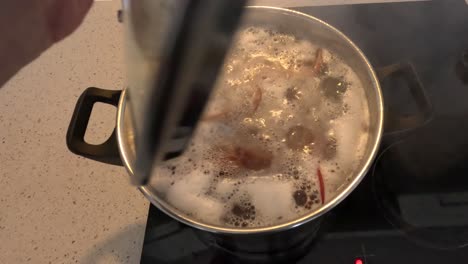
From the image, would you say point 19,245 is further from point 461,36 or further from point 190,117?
point 461,36

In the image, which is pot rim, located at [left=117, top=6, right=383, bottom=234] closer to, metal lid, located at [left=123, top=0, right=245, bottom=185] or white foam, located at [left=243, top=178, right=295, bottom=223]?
white foam, located at [left=243, top=178, right=295, bottom=223]

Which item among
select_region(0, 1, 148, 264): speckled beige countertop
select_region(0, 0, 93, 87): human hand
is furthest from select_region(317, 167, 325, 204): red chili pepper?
select_region(0, 0, 93, 87): human hand

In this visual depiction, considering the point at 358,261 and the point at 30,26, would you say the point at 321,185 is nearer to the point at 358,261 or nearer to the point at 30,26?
the point at 358,261

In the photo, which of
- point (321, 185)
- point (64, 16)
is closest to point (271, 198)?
point (321, 185)

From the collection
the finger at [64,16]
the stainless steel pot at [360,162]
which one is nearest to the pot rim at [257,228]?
the stainless steel pot at [360,162]

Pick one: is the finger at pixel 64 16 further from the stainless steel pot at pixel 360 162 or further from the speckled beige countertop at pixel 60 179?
the speckled beige countertop at pixel 60 179

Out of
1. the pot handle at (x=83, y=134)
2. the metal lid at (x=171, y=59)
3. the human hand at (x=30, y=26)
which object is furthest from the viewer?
the pot handle at (x=83, y=134)

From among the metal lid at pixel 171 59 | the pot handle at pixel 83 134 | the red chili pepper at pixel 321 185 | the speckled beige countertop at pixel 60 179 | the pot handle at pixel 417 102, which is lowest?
the speckled beige countertop at pixel 60 179
